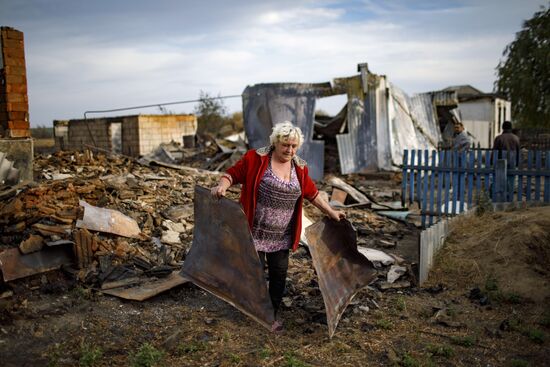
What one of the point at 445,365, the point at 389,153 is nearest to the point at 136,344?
the point at 445,365

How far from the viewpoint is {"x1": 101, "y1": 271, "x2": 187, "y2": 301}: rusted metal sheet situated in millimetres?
4672

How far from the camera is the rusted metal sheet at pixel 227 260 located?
156 inches

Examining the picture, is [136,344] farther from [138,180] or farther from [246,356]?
[138,180]

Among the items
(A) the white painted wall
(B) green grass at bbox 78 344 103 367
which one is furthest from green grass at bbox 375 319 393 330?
(A) the white painted wall

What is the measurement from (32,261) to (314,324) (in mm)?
3146

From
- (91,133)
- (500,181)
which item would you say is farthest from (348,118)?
(91,133)

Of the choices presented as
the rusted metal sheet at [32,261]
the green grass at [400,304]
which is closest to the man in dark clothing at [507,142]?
→ the green grass at [400,304]

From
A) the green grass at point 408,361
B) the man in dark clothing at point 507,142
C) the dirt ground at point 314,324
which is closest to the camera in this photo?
the green grass at point 408,361

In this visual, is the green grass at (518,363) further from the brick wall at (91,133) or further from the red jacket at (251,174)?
the brick wall at (91,133)

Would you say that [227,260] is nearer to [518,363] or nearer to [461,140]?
[518,363]

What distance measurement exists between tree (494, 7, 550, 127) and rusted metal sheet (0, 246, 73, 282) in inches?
1239

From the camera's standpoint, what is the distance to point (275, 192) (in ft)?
13.4

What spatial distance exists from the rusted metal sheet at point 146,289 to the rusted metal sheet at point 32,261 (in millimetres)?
801

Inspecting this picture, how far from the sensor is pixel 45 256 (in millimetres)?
5172
